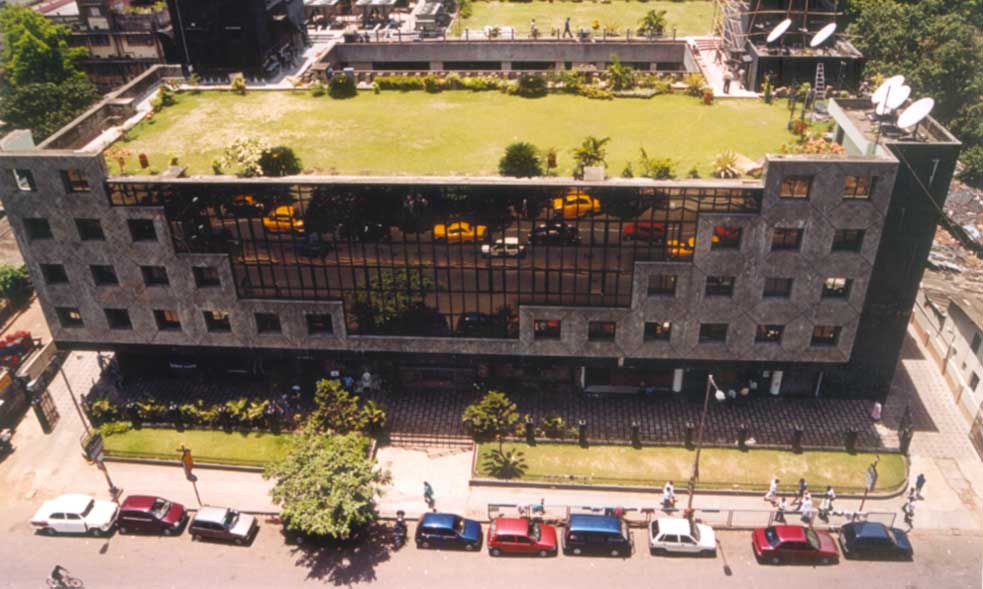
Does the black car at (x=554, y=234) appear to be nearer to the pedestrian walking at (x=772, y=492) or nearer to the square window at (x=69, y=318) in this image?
the pedestrian walking at (x=772, y=492)

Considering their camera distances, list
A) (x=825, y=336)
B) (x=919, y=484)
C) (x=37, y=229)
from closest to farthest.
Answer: (x=919, y=484) → (x=37, y=229) → (x=825, y=336)

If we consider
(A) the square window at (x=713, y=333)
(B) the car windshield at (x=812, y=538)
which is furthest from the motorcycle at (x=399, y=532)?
(B) the car windshield at (x=812, y=538)

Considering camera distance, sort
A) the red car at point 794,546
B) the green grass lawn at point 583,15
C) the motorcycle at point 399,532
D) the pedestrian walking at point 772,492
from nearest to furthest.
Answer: the red car at point 794,546
the motorcycle at point 399,532
the pedestrian walking at point 772,492
the green grass lawn at point 583,15

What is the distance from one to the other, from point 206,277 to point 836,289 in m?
45.9

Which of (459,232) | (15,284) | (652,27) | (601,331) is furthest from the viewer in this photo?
(652,27)

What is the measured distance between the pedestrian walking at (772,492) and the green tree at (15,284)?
71.2 metres

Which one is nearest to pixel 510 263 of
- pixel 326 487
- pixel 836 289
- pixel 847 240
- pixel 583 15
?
pixel 326 487

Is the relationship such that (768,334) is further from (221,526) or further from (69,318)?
(69,318)

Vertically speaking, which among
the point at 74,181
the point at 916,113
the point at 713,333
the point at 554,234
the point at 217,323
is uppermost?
the point at 916,113

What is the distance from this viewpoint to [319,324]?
56.2m

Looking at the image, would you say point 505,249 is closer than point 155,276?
Yes

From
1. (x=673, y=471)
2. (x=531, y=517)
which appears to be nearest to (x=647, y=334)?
(x=673, y=471)

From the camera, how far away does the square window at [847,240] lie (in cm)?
4978

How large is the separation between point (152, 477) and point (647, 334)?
37.8m
